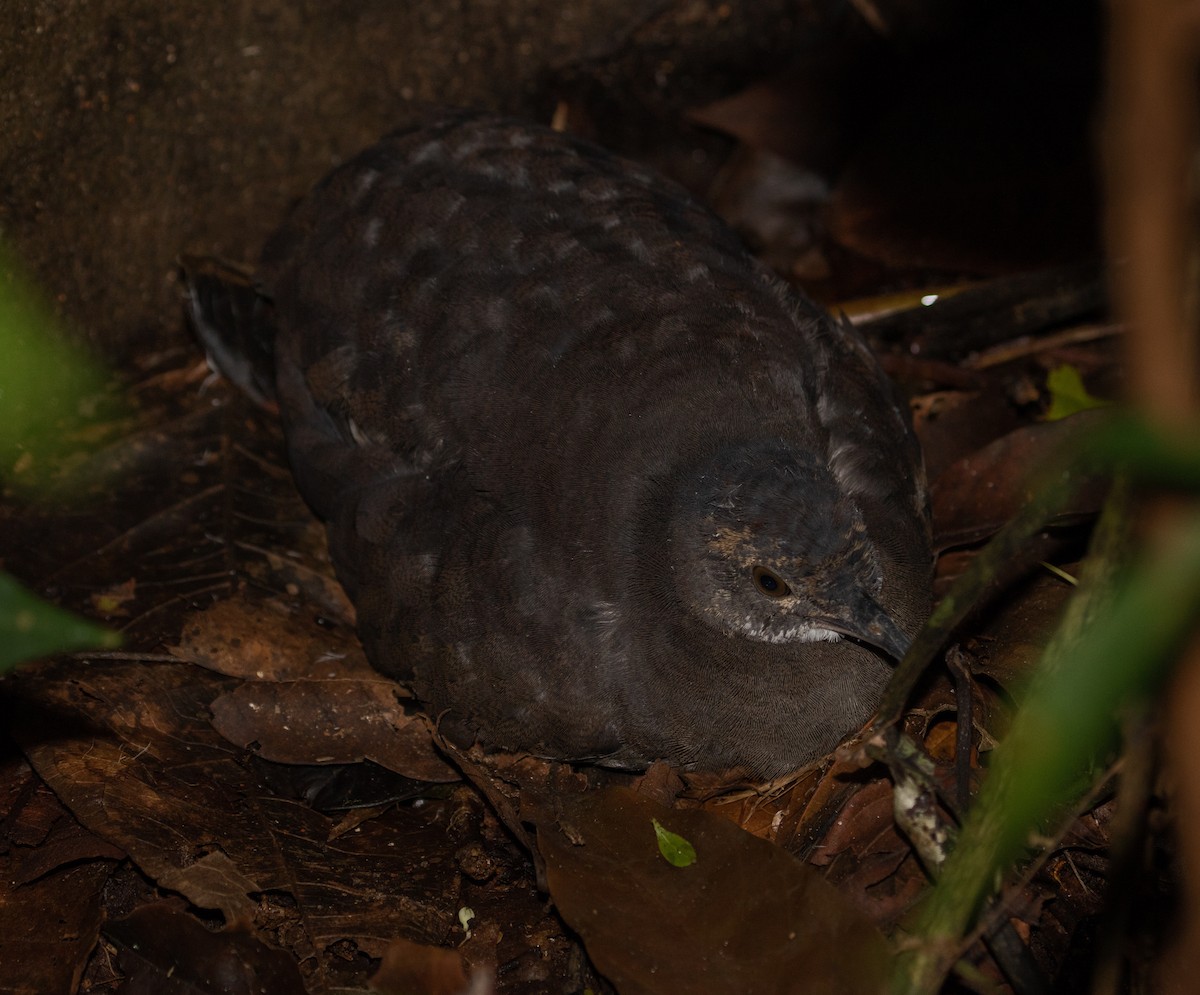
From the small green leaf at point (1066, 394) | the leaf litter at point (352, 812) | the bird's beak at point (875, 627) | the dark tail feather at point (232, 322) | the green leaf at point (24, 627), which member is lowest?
the leaf litter at point (352, 812)

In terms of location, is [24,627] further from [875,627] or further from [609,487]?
[875,627]

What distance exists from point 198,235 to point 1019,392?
388cm

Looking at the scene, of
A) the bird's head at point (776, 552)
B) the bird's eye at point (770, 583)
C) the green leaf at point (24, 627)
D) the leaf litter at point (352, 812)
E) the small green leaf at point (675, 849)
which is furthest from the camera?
the bird's eye at point (770, 583)

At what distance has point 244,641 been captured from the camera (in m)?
4.93

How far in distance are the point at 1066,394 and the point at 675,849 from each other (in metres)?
3.01

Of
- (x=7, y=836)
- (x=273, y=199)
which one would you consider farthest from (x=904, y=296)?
(x=7, y=836)

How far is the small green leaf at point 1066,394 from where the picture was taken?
566 centimetres

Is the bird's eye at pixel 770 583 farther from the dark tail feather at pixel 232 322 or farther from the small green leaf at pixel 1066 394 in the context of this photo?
the dark tail feather at pixel 232 322

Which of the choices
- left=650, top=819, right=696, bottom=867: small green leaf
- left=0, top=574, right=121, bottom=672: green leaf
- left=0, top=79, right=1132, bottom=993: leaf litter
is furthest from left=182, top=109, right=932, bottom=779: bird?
left=0, top=574, right=121, bottom=672: green leaf

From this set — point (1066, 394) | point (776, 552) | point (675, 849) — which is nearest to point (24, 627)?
point (675, 849)

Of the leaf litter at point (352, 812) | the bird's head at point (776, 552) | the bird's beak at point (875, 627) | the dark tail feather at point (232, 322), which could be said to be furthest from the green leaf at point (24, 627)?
the dark tail feather at point (232, 322)

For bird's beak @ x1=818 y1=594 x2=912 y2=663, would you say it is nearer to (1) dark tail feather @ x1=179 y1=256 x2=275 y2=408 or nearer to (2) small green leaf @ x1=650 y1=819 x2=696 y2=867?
(2) small green leaf @ x1=650 y1=819 x2=696 y2=867

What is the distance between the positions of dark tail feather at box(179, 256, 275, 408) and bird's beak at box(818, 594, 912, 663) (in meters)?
2.92

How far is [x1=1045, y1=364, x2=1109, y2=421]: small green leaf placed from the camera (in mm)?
5660
